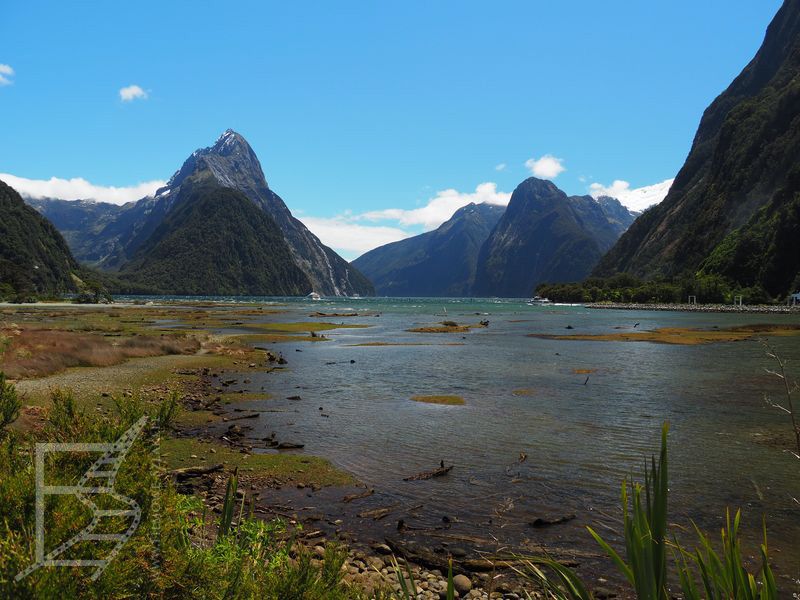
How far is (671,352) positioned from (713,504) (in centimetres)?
4130

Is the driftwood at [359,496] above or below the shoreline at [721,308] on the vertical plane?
below

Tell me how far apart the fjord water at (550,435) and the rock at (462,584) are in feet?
7.18

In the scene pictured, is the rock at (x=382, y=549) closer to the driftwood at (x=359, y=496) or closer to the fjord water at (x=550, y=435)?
the fjord water at (x=550, y=435)

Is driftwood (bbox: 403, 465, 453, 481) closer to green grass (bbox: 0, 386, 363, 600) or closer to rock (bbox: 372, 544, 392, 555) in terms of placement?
rock (bbox: 372, 544, 392, 555)

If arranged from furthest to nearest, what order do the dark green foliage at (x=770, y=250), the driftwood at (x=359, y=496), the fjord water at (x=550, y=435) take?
the dark green foliage at (x=770, y=250), the driftwood at (x=359, y=496), the fjord water at (x=550, y=435)

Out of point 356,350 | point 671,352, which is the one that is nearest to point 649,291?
point 671,352

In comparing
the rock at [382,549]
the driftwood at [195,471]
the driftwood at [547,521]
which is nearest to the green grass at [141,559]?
the rock at [382,549]

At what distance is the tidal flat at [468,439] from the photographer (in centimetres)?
1168

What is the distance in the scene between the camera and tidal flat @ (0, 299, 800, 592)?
1168cm

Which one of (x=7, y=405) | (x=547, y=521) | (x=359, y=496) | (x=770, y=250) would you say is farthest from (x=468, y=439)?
(x=770, y=250)

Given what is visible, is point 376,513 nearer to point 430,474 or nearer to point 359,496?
point 359,496

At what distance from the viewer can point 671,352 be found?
49.3m

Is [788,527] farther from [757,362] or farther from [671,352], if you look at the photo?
[671,352]

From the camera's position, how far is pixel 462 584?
8.88 m
